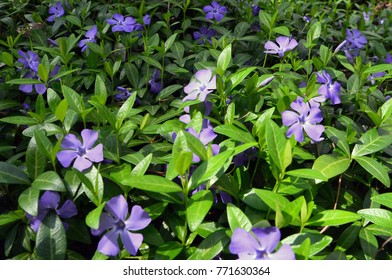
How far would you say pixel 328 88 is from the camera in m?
1.49

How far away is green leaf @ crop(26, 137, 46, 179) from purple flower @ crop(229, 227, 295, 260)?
1.78 feet

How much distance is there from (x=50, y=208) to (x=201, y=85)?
609 millimetres

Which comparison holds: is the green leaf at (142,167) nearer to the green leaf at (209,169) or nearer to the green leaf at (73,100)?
the green leaf at (209,169)

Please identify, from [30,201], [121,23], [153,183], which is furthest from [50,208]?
[121,23]

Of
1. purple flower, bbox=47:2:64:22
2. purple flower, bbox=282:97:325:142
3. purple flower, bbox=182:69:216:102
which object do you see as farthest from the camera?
purple flower, bbox=47:2:64:22

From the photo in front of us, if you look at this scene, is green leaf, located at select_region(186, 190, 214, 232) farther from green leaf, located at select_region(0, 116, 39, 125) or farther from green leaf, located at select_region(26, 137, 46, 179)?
green leaf, located at select_region(0, 116, 39, 125)

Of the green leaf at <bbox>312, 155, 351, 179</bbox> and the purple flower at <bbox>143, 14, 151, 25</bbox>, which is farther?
the purple flower at <bbox>143, 14, 151, 25</bbox>

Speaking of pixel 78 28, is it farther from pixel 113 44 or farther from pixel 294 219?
pixel 294 219

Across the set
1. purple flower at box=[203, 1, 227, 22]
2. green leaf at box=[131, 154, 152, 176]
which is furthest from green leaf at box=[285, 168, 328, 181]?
purple flower at box=[203, 1, 227, 22]

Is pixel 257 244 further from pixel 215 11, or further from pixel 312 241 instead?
pixel 215 11

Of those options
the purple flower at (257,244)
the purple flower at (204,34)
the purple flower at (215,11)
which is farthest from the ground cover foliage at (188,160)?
the purple flower at (215,11)

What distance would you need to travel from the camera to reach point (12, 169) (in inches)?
43.7

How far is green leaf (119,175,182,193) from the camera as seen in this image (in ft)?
3.28
